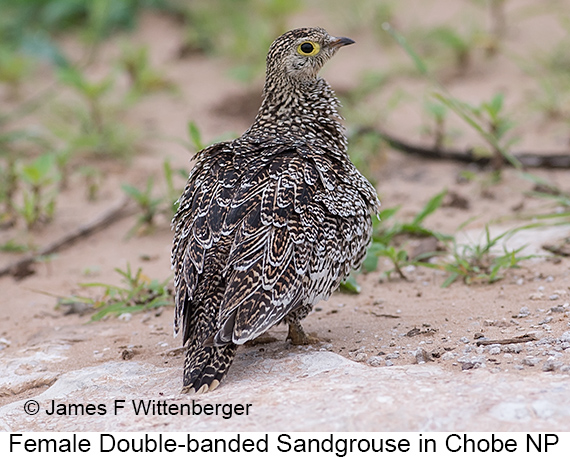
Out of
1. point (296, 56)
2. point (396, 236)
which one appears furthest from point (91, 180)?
point (296, 56)

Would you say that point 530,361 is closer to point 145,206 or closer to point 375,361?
point 375,361

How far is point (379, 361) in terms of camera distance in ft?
12.0

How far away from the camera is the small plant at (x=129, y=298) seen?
4895mm

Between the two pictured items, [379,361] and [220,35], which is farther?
[220,35]

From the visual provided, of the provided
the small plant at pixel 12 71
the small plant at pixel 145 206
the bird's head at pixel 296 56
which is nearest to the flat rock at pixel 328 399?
the bird's head at pixel 296 56

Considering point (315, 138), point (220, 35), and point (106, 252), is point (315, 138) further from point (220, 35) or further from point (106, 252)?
point (220, 35)

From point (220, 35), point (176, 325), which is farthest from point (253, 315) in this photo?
point (220, 35)

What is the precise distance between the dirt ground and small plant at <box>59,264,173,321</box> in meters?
0.08

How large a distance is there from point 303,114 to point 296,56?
382 millimetres

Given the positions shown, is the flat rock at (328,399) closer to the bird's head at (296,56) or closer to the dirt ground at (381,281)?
the dirt ground at (381,281)

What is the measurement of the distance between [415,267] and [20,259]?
9.98ft

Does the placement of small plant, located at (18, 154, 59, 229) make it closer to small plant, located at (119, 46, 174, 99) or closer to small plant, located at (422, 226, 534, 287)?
small plant, located at (119, 46, 174, 99)

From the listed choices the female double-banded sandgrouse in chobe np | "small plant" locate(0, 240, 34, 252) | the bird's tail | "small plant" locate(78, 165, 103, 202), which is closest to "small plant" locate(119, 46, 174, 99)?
"small plant" locate(78, 165, 103, 202)

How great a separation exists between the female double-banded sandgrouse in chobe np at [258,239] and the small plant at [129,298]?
939 mm
